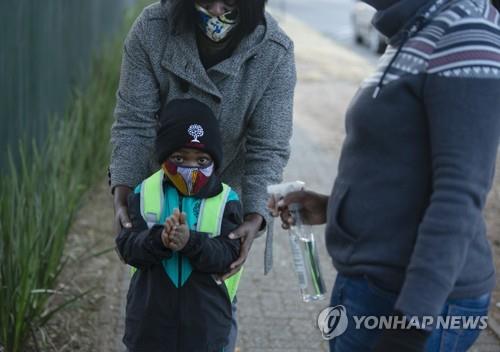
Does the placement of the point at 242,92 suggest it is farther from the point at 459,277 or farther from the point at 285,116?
the point at 459,277

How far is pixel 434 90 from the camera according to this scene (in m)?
2.15

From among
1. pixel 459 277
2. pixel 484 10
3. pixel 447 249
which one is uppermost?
pixel 484 10

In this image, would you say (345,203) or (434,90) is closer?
(434,90)

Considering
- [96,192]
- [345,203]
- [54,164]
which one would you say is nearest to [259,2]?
[345,203]

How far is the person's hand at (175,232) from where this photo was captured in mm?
2765

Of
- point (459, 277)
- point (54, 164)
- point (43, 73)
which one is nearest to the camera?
point (459, 277)

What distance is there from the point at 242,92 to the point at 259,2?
0.30 metres

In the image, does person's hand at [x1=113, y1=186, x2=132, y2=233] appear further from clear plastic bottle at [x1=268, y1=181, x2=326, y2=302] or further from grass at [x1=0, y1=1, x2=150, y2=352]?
grass at [x1=0, y1=1, x2=150, y2=352]

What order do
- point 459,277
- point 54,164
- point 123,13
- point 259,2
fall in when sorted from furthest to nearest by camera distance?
point 123,13 → point 54,164 → point 259,2 → point 459,277

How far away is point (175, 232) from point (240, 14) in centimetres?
80

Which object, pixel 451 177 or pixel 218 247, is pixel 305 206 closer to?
pixel 218 247

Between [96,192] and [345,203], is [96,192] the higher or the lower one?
the lower one

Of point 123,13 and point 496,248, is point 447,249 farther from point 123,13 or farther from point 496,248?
point 123,13

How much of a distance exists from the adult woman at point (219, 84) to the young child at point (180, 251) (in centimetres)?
12
